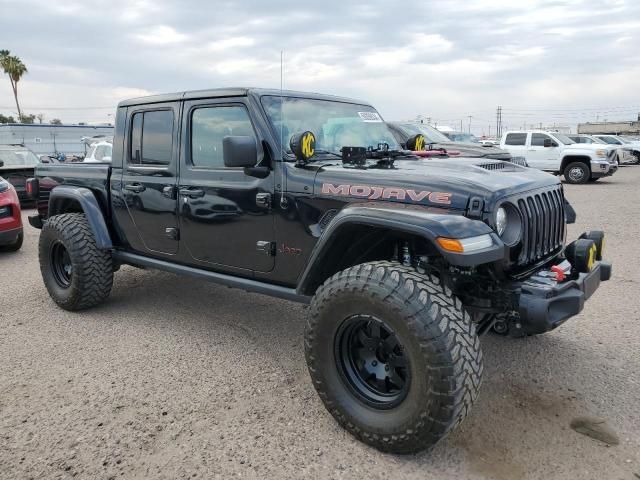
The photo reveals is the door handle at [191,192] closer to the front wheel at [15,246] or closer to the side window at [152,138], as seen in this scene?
the side window at [152,138]

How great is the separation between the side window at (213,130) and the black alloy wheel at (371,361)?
1.50 m

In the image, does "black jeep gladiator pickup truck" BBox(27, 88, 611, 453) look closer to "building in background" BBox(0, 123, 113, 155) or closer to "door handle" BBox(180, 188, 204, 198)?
"door handle" BBox(180, 188, 204, 198)

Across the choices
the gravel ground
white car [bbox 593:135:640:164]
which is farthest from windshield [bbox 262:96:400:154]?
white car [bbox 593:135:640:164]

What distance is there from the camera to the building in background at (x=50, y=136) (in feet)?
108

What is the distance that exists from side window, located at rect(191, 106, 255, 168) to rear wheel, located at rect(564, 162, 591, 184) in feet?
51.7

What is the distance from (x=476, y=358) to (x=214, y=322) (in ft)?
8.63

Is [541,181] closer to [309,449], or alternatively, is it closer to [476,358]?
[476,358]

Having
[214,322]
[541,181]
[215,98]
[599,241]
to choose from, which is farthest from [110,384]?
[599,241]

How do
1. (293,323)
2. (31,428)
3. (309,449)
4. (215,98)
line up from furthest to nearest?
(293,323) → (215,98) → (31,428) → (309,449)

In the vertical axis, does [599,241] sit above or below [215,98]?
below

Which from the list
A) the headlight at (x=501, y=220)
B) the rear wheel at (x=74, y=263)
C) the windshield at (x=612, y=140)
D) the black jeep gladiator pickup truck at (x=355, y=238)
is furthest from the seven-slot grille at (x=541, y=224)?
the windshield at (x=612, y=140)

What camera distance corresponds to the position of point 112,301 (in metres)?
5.07

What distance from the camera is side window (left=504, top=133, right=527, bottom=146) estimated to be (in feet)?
57.4

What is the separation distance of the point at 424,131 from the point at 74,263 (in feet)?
27.7
